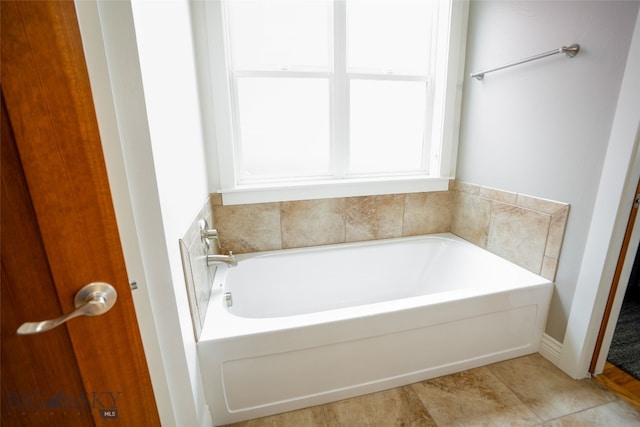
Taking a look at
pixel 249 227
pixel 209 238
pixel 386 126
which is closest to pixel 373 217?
pixel 386 126

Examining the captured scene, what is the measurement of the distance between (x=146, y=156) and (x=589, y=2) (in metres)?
1.92

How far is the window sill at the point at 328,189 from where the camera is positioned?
1853 millimetres

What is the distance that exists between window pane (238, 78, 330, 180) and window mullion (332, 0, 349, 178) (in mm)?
67

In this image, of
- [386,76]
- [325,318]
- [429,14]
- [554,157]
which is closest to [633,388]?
[554,157]

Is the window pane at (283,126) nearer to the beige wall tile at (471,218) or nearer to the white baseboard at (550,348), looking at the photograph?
the beige wall tile at (471,218)

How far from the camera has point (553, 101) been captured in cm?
145

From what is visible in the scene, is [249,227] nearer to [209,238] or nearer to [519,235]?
[209,238]

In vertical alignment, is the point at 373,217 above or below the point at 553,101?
below

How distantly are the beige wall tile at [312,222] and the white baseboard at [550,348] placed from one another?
1.37 meters

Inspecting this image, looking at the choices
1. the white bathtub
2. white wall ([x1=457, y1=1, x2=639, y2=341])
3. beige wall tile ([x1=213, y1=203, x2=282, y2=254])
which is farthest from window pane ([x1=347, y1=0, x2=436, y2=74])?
the white bathtub

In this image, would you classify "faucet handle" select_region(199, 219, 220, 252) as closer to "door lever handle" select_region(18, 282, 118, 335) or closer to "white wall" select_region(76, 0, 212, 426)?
"white wall" select_region(76, 0, 212, 426)

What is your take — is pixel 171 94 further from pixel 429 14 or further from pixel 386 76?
pixel 429 14

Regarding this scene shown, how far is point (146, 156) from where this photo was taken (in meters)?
0.78

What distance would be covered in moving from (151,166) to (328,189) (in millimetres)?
1317
